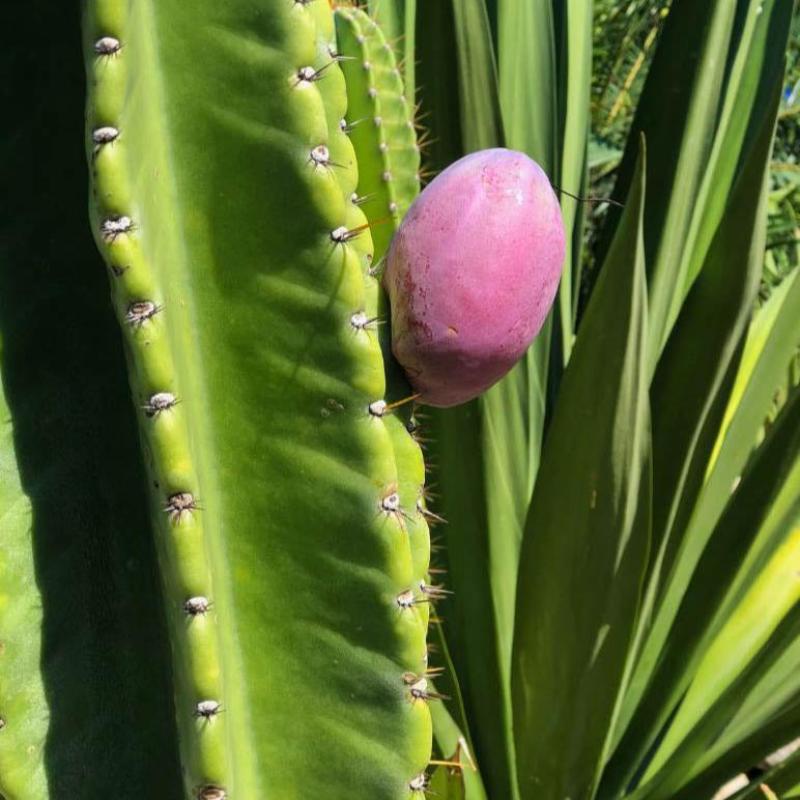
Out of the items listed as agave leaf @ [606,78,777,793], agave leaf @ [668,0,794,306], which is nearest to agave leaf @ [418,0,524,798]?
agave leaf @ [606,78,777,793]

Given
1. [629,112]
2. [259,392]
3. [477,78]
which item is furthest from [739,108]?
[629,112]

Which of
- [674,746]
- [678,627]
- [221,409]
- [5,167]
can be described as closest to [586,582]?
[678,627]

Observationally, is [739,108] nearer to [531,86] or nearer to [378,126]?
[531,86]

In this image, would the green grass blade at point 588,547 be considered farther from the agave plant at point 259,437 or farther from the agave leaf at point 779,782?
the agave leaf at point 779,782

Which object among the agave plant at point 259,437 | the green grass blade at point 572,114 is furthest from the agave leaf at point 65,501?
the green grass blade at point 572,114

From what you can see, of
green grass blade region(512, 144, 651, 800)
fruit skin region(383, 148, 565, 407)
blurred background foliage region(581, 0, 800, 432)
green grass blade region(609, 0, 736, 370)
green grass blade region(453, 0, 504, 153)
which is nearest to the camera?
fruit skin region(383, 148, 565, 407)

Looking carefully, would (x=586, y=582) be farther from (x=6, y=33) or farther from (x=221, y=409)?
(x=6, y=33)

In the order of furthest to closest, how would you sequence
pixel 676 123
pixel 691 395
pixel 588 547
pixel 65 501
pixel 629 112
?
pixel 629 112 < pixel 676 123 < pixel 691 395 < pixel 588 547 < pixel 65 501

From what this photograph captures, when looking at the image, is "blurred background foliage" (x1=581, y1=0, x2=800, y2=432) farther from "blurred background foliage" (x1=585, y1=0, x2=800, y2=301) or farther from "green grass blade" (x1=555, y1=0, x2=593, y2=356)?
"green grass blade" (x1=555, y1=0, x2=593, y2=356)
